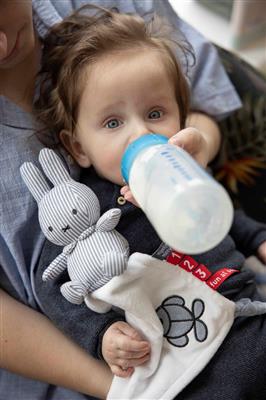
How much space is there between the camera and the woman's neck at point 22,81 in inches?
34.3

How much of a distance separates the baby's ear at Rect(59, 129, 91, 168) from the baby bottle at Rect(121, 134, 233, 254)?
33 cm

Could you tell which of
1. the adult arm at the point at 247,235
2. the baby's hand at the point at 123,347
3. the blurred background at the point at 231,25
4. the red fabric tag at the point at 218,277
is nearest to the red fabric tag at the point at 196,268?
the red fabric tag at the point at 218,277

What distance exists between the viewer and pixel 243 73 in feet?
3.85

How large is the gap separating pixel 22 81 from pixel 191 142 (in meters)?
0.35

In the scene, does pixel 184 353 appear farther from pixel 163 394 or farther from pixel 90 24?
pixel 90 24

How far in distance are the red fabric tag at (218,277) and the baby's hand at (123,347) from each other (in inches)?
5.6

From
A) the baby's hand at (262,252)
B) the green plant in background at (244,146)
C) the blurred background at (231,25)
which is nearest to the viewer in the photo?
the baby's hand at (262,252)

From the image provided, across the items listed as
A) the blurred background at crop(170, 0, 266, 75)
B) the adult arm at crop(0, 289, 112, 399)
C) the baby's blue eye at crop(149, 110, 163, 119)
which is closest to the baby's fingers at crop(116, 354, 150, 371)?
the adult arm at crop(0, 289, 112, 399)

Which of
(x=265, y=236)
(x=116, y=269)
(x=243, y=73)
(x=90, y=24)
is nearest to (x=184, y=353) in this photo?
(x=116, y=269)

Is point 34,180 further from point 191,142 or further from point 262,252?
point 262,252

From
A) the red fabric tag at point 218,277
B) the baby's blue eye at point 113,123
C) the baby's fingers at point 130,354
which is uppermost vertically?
the baby's blue eye at point 113,123

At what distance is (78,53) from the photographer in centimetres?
83

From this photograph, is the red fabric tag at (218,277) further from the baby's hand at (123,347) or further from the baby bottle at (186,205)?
the baby bottle at (186,205)

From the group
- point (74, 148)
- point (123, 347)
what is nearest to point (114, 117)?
point (74, 148)
